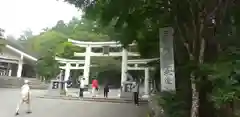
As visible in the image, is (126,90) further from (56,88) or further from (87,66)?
(56,88)

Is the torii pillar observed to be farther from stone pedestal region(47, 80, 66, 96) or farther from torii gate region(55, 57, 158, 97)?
torii gate region(55, 57, 158, 97)

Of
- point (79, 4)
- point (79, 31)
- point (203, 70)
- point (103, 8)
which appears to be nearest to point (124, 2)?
point (103, 8)

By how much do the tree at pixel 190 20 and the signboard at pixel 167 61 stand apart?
0.27 metres

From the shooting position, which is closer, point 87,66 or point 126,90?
point 126,90

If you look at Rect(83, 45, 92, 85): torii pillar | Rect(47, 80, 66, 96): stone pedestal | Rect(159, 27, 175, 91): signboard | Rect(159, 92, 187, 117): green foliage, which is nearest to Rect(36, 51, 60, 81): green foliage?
Rect(83, 45, 92, 85): torii pillar

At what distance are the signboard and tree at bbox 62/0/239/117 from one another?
273 millimetres

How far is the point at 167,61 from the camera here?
711 cm

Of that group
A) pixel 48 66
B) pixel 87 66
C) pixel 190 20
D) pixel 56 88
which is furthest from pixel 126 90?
pixel 48 66

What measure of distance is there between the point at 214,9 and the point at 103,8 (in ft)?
8.45

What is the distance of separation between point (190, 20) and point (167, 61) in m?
1.22

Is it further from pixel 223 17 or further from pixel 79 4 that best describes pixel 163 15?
pixel 79 4

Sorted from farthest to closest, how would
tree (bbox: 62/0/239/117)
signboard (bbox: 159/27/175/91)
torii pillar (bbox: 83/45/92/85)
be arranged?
torii pillar (bbox: 83/45/92/85), signboard (bbox: 159/27/175/91), tree (bbox: 62/0/239/117)

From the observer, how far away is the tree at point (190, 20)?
19.1 feet

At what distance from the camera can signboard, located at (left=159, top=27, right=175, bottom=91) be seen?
7.03 metres
